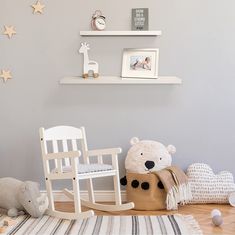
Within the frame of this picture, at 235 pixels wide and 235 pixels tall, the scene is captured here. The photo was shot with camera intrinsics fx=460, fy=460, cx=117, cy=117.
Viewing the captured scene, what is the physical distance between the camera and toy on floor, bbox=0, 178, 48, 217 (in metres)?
2.89

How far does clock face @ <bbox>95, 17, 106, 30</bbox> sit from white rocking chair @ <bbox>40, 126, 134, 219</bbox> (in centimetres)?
74

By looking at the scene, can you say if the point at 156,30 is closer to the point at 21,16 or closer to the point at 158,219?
the point at 21,16

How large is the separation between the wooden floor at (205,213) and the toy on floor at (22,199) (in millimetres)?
290

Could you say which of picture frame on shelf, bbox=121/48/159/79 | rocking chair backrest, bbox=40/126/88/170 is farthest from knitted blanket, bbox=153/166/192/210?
picture frame on shelf, bbox=121/48/159/79

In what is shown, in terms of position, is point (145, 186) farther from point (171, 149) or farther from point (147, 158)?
point (171, 149)

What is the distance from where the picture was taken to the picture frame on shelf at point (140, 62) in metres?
3.34

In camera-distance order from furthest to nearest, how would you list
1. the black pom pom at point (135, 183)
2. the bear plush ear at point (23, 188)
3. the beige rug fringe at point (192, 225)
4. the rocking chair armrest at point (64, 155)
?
the black pom pom at point (135, 183)
the bear plush ear at point (23, 188)
the rocking chair armrest at point (64, 155)
the beige rug fringe at point (192, 225)

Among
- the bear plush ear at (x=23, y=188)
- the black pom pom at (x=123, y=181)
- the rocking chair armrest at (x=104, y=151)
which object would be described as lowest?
the black pom pom at (x=123, y=181)

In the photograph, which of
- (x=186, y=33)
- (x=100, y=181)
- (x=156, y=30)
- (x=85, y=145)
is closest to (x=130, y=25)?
(x=156, y=30)

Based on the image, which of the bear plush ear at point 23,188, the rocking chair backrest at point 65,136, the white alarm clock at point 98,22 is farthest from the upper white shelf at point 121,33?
the bear plush ear at point 23,188

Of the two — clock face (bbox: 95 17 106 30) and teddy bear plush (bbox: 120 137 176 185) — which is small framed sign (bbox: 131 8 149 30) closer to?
clock face (bbox: 95 17 106 30)

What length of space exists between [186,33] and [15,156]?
1559 millimetres

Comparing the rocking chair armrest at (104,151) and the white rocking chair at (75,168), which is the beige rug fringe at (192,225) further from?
the rocking chair armrest at (104,151)

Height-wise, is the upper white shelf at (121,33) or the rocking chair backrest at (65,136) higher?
the upper white shelf at (121,33)
